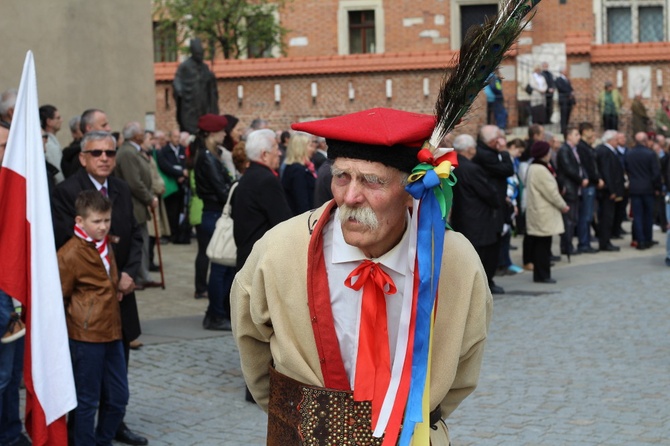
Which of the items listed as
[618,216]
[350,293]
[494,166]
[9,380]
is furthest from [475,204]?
[350,293]

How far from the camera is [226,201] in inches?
452

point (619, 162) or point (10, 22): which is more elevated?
point (10, 22)

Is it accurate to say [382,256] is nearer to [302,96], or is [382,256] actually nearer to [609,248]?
[609,248]

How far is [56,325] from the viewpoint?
652 cm

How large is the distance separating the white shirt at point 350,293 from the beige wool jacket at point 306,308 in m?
0.10

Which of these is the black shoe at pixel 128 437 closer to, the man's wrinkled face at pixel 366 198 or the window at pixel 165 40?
the man's wrinkled face at pixel 366 198

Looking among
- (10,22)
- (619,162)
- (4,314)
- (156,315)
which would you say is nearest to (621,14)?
(619,162)

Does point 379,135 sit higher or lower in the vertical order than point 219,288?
higher

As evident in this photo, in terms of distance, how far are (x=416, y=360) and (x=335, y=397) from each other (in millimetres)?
296

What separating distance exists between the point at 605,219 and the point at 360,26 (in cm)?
2265

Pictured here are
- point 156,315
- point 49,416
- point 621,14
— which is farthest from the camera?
point 621,14

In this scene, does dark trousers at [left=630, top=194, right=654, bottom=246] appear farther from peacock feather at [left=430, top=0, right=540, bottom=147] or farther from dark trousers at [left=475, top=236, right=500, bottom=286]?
peacock feather at [left=430, top=0, right=540, bottom=147]

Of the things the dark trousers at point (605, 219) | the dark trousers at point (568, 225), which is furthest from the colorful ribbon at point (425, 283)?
the dark trousers at point (605, 219)

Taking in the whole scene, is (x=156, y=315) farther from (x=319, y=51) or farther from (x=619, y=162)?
(x=319, y=51)
